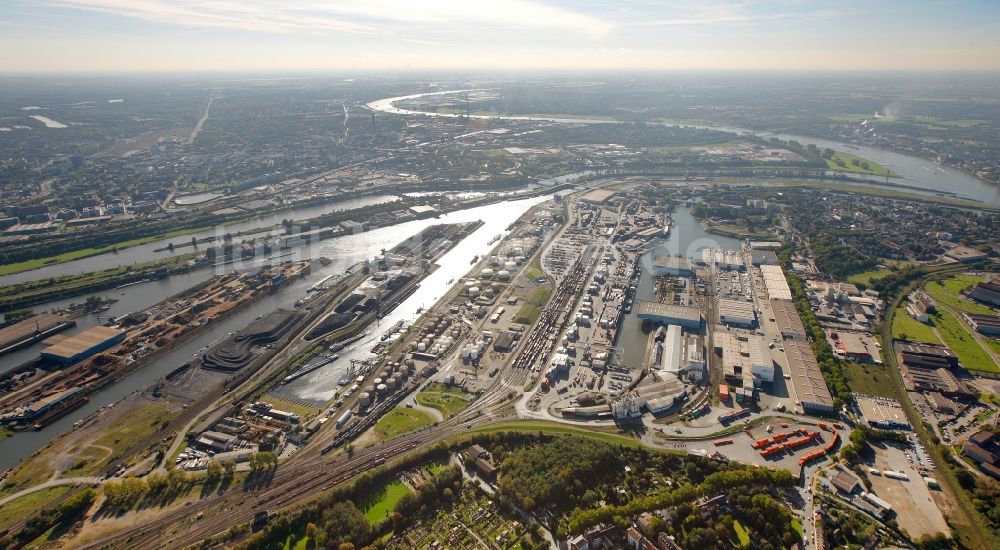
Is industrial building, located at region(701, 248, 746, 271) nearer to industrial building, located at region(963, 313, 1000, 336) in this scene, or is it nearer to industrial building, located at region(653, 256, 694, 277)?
industrial building, located at region(653, 256, 694, 277)

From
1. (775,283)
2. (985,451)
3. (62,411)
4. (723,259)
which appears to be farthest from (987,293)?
(62,411)

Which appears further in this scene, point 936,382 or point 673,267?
point 673,267

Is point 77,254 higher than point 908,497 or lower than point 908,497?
higher

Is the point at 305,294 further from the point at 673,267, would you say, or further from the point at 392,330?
A: the point at 673,267

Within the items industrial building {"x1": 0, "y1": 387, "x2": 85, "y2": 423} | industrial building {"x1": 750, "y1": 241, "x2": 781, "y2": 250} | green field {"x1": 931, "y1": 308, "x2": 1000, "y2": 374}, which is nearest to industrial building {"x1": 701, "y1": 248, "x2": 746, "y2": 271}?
industrial building {"x1": 750, "y1": 241, "x2": 781, "y2": 250}

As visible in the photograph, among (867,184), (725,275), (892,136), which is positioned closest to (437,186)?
(725,275)

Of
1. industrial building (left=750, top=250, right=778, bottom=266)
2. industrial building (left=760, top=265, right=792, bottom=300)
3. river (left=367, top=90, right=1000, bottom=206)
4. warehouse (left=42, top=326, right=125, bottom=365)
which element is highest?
river (left=367, top=90, right=1000, bottom=206)

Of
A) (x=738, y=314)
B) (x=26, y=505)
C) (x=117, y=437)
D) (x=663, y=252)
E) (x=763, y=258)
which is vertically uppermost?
(x=763, y=258)
